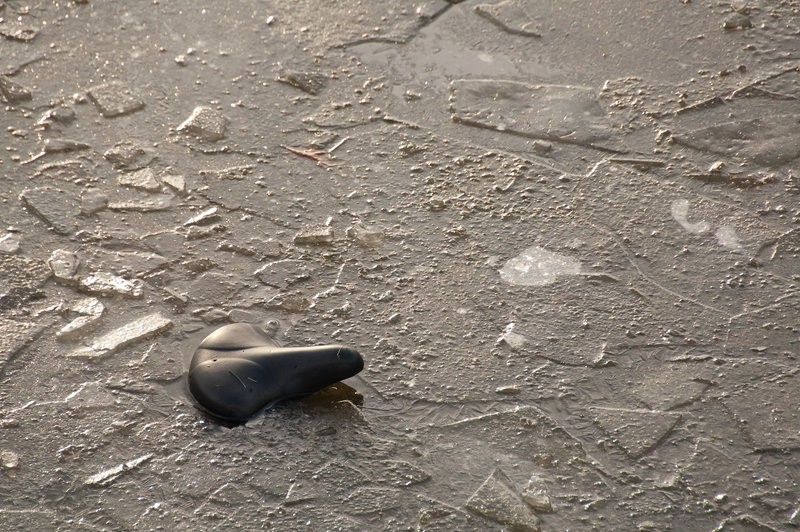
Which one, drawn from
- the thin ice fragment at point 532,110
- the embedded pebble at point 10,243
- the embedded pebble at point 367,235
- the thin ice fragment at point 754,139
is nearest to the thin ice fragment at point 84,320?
the embedded pebble at point 10,243

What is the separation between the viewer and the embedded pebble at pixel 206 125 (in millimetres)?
3436

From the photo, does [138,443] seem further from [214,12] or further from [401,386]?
[214,12]

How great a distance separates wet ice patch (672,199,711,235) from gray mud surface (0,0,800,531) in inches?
0.5

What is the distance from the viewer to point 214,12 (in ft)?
13.8

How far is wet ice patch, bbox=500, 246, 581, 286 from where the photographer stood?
2.85 meters

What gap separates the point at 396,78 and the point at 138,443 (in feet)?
6.75

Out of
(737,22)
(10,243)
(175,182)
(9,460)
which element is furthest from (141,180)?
(737,22)

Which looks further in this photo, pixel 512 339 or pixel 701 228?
pixel 701 228

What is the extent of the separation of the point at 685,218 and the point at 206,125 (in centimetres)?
186

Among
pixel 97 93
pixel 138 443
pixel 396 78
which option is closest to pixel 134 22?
pixel 97 93

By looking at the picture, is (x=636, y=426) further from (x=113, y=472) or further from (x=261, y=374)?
(x=113, y=472)

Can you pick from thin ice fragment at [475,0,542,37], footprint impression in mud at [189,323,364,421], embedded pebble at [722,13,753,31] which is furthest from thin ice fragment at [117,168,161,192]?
embedded pebble at [722,13,753,31]

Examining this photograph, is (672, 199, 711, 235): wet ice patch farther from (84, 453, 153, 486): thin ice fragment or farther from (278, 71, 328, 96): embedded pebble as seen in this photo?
(84, 453, 153, 486): thin ice fragment

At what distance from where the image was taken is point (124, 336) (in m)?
2.61
